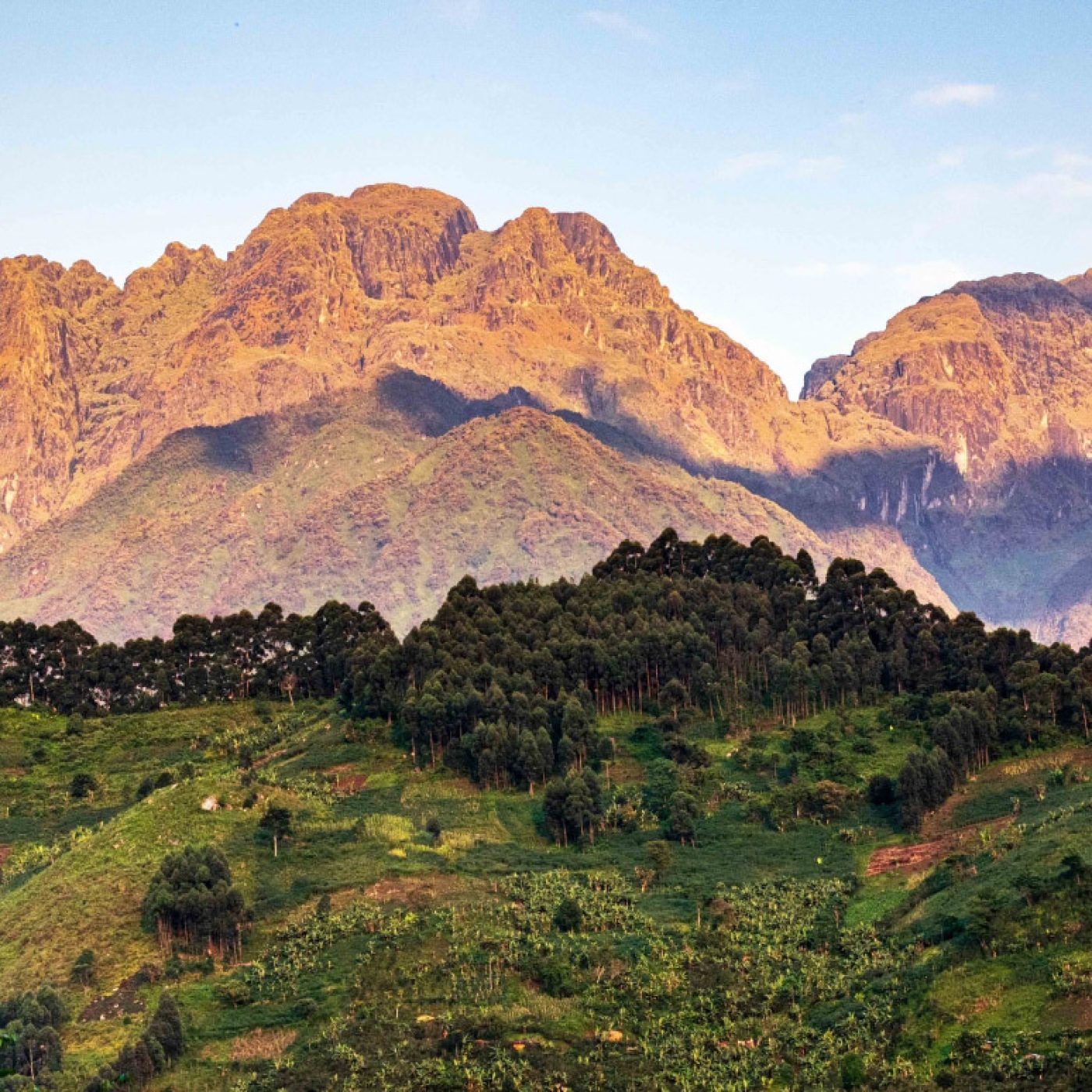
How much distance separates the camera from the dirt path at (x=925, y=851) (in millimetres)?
116688

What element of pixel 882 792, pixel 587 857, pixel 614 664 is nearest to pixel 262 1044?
pixel 587 857

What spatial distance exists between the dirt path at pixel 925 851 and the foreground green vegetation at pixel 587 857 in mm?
335

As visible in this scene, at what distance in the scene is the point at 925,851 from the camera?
4683 inches

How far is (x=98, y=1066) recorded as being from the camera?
9112cm

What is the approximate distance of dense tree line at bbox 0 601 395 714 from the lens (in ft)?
569

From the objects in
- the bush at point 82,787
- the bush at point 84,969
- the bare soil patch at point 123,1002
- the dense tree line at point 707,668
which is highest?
the dense tree line at point 707,668

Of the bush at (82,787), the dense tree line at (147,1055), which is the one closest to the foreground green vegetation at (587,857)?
the dense tree line at (147,1055)

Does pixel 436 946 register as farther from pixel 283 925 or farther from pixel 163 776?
pixel 163 776

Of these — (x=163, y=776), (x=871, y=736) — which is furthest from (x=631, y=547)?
(x=163, y=776)

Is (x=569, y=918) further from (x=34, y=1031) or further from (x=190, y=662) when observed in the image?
(x=190, y=662)

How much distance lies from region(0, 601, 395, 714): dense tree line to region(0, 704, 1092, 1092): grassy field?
80.7ft

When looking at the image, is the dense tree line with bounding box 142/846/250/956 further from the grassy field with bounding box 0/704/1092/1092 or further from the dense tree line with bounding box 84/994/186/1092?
the dense tree line with bounding box 84/994/186/1092

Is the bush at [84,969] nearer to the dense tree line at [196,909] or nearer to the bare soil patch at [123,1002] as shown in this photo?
the bare soil patch at [123,1002]

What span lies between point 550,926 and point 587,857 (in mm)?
15364
